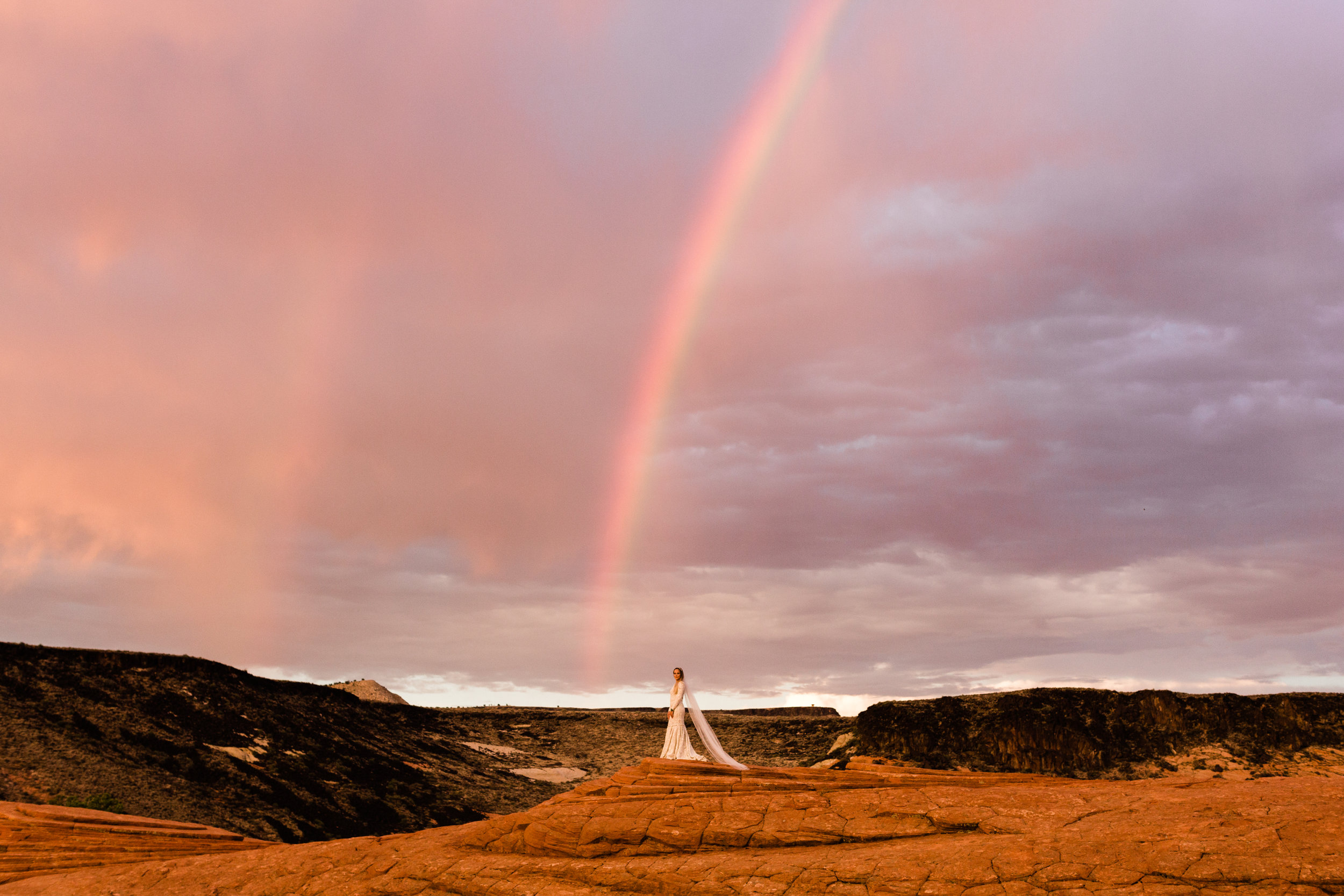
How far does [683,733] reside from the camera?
24.3 metres

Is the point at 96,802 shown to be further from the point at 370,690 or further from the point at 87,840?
the point at 370,690

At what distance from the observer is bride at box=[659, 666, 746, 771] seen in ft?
79.3

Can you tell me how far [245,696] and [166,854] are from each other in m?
24.7

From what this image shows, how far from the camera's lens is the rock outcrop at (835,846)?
11.5m

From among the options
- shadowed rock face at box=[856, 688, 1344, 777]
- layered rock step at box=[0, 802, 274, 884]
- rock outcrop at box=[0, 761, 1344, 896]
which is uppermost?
shadowed rock face at box=[856, 688, 1344, 777]

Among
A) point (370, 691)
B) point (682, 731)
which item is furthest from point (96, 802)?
point (370, 691)

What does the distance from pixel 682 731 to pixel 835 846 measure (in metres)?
10.3

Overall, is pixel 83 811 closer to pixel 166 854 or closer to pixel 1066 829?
pixel 166 854

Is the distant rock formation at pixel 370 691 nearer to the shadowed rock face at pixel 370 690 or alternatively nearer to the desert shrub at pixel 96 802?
the shadowed rock face at pixel 370 690

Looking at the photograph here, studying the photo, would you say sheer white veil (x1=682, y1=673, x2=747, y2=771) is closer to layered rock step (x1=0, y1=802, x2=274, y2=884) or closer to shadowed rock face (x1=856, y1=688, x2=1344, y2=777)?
layered rock step (x1=0, y1=802, x2=274, y2=884)

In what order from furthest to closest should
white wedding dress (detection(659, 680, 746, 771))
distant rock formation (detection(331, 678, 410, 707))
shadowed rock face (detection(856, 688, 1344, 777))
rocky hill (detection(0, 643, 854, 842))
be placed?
distant rock formation (detection(331, 678, 410, 707)) < shadowed rock face (detection(856, 688, 1344, 777)) < rocky hill (detection(0, 643, 854, 842)) < white wedding dress (detection(659, 680, 746, 771))

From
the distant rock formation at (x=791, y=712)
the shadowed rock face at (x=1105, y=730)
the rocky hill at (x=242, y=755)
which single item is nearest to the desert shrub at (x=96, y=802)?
the rocky hill at (x=242, y=755)

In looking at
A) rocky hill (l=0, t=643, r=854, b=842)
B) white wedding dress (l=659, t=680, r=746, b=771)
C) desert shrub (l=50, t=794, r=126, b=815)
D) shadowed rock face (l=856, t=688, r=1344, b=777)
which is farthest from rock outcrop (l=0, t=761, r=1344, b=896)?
shadowed rock face (l=856, t=688, r=1344, b=777)

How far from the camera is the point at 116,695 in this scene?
38406mm
